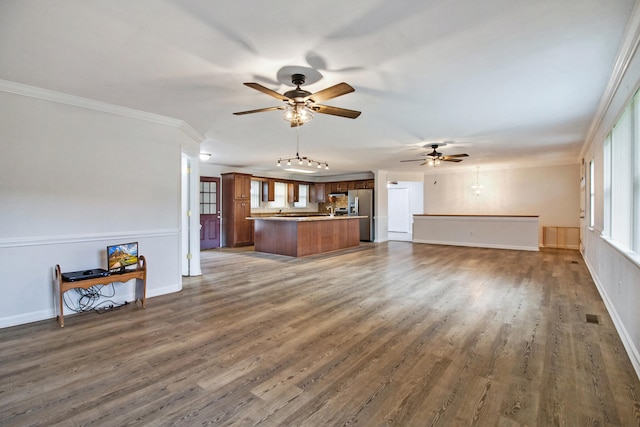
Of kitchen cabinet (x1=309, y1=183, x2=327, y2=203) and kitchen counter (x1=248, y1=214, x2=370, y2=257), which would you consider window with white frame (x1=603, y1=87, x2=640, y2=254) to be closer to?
kitchen counter (x1=248, y1=214, x2=370, y2=257)

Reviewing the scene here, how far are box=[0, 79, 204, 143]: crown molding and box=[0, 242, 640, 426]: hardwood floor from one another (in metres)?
2.40

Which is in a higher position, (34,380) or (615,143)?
(615,143)

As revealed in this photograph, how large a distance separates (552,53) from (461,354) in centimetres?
261

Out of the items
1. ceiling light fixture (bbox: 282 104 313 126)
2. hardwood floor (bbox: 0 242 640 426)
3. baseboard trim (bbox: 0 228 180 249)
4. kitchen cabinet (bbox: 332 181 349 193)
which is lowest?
hardwood floor (bbox: 0 242 640 426)

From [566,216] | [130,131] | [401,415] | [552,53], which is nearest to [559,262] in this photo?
[566,216]

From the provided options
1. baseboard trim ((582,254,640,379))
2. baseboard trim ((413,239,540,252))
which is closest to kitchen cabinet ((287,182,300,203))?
baseboard trim ((413,239,540,252))

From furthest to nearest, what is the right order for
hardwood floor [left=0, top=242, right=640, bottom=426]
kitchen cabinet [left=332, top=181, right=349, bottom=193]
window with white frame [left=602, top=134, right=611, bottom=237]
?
kitchen cabinet [left=332, top=181, right=349, bottom=193] → window with white frame [left=602, top=134, right=611, bottom=237] → hardwood floor [left=0, top=242, right=640, bottom=426]

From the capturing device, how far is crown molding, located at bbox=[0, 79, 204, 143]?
312cm

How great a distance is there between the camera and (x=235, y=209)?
9.09 meters

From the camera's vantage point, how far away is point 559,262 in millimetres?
6516

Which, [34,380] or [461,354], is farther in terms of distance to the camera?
[461,354]

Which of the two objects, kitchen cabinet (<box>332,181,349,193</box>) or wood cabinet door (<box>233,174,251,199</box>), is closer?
wood cabinet door (<box>233,174,251,199</box>)

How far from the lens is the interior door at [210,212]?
28.9 feet

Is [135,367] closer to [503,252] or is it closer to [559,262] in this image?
[559,262]
